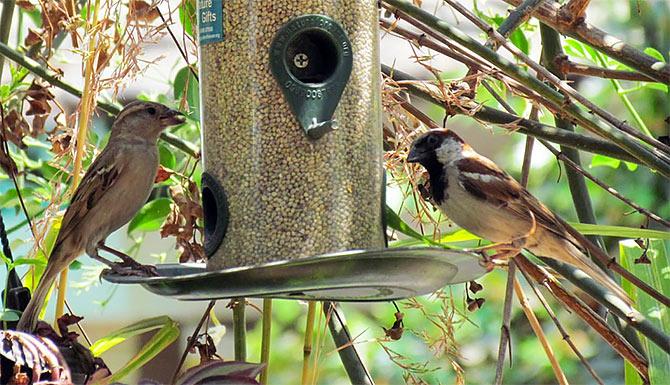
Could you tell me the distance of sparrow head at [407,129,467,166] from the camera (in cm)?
302

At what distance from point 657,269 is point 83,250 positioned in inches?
60.5

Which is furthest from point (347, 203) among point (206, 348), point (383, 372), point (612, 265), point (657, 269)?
point (383, 372)

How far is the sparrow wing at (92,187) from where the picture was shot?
10.0 feet

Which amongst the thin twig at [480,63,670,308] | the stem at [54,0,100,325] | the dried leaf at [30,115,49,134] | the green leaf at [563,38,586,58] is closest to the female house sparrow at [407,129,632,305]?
the thin twig at [480,63,670,308]

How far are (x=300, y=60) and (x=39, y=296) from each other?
0.85 m

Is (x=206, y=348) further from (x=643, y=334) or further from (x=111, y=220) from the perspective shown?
(x=643, y=334)

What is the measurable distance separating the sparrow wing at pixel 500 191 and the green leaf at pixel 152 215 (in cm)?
89

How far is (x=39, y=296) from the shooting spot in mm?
2758

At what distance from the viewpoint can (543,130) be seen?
2.85 metres

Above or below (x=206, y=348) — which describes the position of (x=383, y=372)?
below

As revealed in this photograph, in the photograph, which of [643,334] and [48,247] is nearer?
[643,334]

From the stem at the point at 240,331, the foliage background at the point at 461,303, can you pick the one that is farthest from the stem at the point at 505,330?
the foliage background at the point at 461,303

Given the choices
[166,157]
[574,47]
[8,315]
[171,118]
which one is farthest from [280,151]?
Answer: [574,47]

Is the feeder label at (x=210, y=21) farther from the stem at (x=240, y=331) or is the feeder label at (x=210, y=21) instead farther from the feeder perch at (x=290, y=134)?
the stem at (x=240, y=331)
